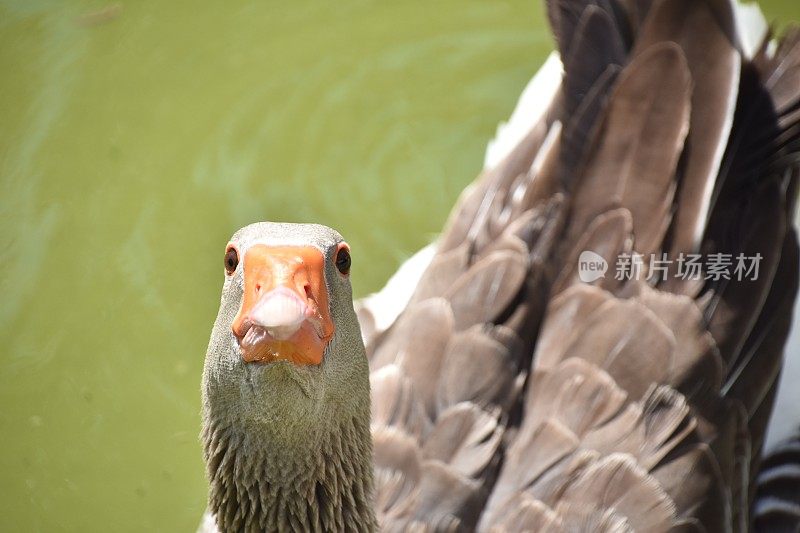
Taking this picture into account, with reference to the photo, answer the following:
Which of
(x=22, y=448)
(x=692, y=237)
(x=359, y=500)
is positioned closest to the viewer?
(x=359, y=500)

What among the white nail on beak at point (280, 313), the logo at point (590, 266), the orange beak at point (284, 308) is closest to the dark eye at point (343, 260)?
the orange beak at point (284, 308)

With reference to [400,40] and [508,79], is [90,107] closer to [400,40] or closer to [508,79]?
[400,40]

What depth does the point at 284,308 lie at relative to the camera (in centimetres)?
→ 187

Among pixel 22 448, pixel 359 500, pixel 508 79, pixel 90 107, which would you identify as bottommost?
pixel 22 448

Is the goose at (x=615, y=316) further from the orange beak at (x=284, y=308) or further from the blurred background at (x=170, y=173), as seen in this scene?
the blurred background at (x=170, y=173)

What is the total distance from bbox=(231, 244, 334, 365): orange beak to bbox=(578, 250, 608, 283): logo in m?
1.26

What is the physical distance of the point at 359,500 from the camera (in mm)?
2473

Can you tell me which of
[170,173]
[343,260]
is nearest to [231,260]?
[343,260]

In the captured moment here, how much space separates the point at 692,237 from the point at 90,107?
305 cm

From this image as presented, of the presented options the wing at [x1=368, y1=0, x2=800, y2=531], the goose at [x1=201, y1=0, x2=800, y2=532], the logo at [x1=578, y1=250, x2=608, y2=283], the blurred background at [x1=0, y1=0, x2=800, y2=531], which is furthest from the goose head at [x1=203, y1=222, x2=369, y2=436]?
the blurred background at [x1=0, y1=0, x2=800, y2=531]

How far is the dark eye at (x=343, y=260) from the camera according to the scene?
2193 mm

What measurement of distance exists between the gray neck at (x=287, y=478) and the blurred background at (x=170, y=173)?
4.36 feet

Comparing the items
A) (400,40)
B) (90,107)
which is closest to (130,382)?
(90,107)

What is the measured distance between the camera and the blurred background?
3822 mm
